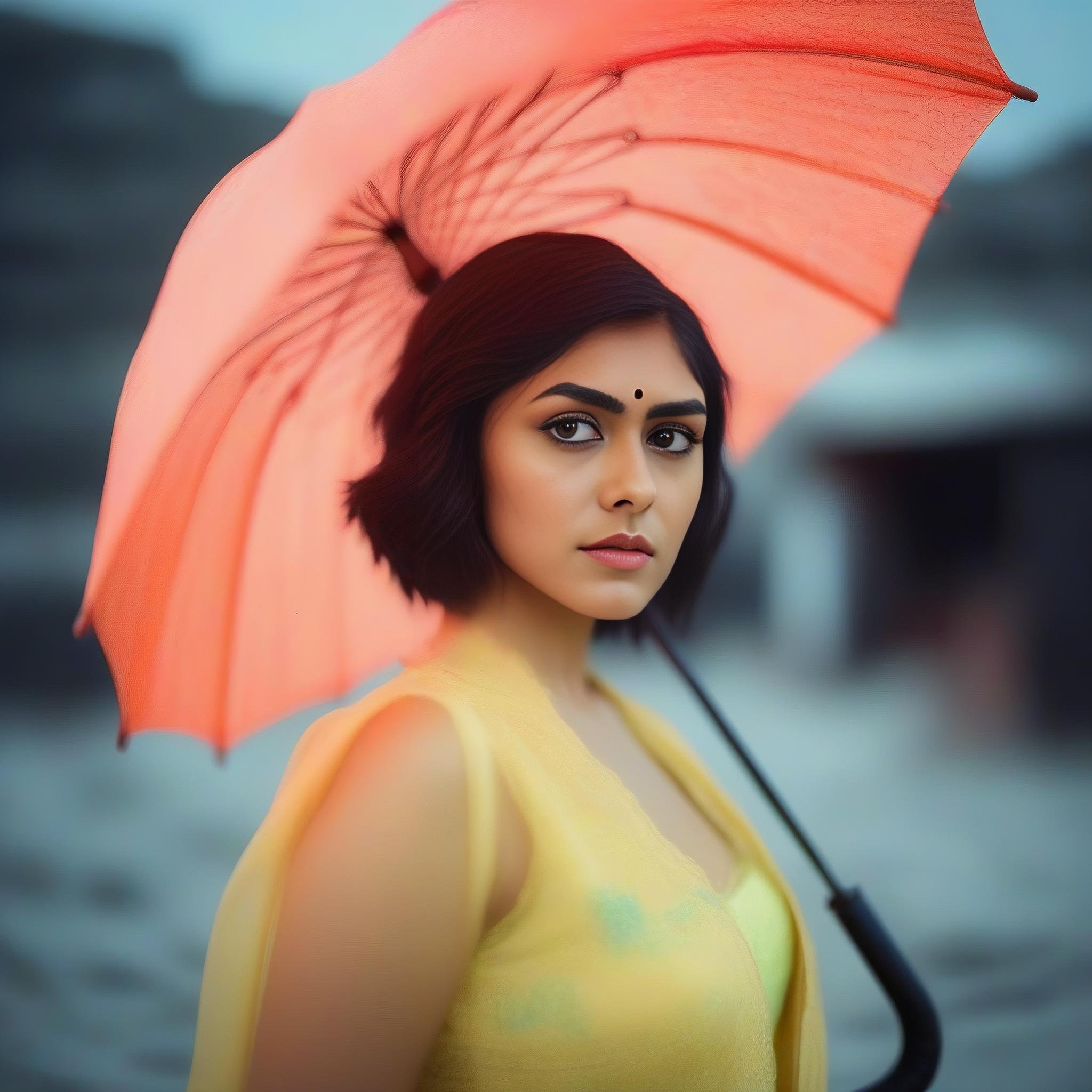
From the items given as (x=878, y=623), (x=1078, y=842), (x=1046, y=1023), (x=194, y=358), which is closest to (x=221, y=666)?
(x=194, y=358)

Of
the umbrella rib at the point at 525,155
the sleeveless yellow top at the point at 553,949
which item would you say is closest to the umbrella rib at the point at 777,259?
the umbrella rib at the point at 525,155

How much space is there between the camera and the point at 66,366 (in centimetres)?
243

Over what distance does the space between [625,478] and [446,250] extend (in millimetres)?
382

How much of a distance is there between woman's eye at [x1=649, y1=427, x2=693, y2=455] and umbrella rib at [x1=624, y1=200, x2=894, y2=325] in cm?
36

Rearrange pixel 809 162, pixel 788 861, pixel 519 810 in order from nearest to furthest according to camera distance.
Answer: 1. pixel 519 810
2. pixel 809 162
3. pixel 788 861

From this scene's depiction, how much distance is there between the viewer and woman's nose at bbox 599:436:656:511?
102 cm

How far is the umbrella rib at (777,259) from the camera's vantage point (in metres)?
1.33

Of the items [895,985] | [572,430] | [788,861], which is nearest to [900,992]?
[895,985]

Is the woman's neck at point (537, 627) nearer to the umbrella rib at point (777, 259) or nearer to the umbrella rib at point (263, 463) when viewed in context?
the umbrella rib at point (263, 463)

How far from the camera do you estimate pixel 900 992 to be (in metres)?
1.29

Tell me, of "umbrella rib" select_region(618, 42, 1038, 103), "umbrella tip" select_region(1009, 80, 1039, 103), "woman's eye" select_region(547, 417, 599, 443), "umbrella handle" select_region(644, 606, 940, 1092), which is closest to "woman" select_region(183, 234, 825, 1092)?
"woman's eye" select_region(547, 417, 599, 443)

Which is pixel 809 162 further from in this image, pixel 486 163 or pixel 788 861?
pixel 788 861

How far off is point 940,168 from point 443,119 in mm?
718

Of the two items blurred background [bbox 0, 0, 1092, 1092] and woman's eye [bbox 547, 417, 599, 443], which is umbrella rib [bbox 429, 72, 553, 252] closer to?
woman's eye [bbox 547, 417, 599, 443]
